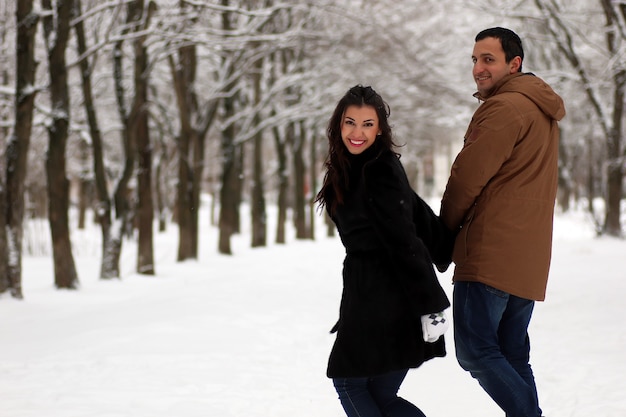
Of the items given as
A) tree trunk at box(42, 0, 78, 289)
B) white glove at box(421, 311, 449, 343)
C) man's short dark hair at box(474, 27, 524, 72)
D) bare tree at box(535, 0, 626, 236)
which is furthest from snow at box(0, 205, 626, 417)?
bare tree at box(535, 0, 626, 236)

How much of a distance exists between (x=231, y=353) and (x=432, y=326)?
14.1 ft

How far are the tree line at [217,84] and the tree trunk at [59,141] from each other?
0.07ft

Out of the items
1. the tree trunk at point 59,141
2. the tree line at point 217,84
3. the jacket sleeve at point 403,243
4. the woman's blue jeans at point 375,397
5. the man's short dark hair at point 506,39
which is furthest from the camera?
the tree line at point 217,84

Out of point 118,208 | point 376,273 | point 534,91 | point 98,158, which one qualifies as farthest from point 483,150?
point 118,208

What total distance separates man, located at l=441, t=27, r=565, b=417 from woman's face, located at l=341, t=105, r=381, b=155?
0.47 metres

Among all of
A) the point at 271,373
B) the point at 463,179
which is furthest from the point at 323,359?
the point at 463,179

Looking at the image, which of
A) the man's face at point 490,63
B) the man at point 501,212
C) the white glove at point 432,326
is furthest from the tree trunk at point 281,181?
the white glove at point 432,326

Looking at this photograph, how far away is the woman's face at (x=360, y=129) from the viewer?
3146 millimetres

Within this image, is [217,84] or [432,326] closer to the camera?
[432,326]

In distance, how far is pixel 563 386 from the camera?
556 centimetres

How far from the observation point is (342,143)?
3.25 meters

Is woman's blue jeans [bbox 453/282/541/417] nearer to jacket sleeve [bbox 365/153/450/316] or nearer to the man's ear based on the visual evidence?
jacket sleeve [bbox 365/153/450/316]

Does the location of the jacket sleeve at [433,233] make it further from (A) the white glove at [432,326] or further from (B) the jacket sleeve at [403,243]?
(A) the white glove at [432,326]

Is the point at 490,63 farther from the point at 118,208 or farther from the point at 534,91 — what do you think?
the point at 118,208
